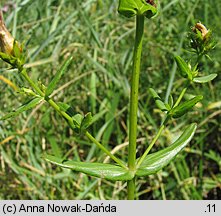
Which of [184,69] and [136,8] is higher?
[136,8]

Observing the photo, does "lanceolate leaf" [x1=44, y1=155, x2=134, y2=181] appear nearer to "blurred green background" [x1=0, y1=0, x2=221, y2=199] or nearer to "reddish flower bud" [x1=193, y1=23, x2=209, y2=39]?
"reddish flower bud" [x1=193, y1=23, x2=209, y2=39]

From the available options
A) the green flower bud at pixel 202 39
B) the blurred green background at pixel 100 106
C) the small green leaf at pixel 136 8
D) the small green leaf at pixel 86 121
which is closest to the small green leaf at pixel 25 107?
the small green leaf at pixel 86 121

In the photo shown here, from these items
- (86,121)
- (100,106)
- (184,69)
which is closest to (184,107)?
(184,69)

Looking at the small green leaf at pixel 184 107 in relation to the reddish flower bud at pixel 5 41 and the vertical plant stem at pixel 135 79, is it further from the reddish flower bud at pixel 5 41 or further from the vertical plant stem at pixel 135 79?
the reddish flower bud at pixel 5 41

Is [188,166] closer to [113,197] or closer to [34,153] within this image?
[113,197]

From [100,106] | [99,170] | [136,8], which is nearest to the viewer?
[136,8]

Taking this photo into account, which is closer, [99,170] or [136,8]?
[136,8]

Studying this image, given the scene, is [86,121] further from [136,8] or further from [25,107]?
[136,8]
